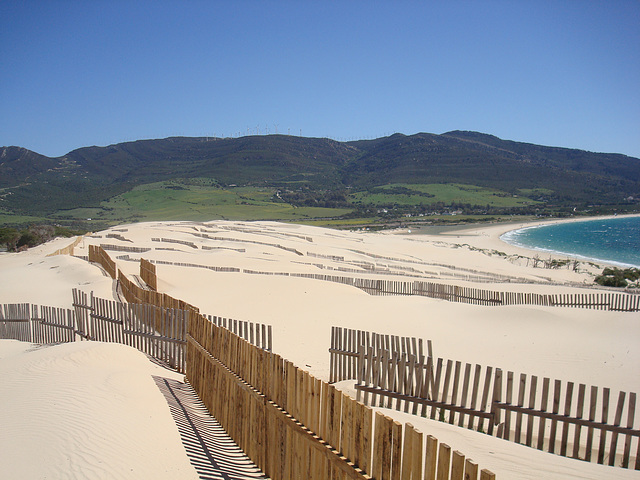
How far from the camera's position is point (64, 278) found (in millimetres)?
23984

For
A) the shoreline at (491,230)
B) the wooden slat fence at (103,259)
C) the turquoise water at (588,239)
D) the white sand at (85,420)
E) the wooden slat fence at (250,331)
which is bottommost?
the turquoise water at (588,239)

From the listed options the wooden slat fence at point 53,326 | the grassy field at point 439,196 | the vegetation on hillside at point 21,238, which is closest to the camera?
the wooden slat fence at point 53,326

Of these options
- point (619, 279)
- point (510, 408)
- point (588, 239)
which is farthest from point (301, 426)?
point (588, 239)

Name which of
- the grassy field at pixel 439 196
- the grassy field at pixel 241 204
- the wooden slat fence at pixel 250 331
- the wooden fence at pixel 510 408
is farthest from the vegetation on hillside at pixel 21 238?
the grassy field at pixel 439 196

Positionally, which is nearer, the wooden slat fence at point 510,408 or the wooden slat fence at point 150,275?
the wooden slat fence at point 510,408

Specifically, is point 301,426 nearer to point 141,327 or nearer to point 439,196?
point 141,327

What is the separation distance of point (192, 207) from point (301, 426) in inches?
4709

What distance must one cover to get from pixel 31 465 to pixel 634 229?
416 feet

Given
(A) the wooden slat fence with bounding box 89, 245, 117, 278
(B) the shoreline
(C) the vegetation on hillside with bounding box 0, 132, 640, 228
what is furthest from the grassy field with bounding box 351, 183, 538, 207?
(A) the wooden slat fence with bounding box 89, 245, 117, 278

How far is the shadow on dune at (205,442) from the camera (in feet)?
20.0

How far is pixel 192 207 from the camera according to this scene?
397ft

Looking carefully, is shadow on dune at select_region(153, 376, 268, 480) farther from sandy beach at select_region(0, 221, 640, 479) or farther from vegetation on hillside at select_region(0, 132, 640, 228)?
vegetation on hillside at select_region(0, 132, 640, 228)

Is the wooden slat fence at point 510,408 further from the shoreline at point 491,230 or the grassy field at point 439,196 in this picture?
the grassy field at point 439,196

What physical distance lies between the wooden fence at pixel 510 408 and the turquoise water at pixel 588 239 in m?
56.6
